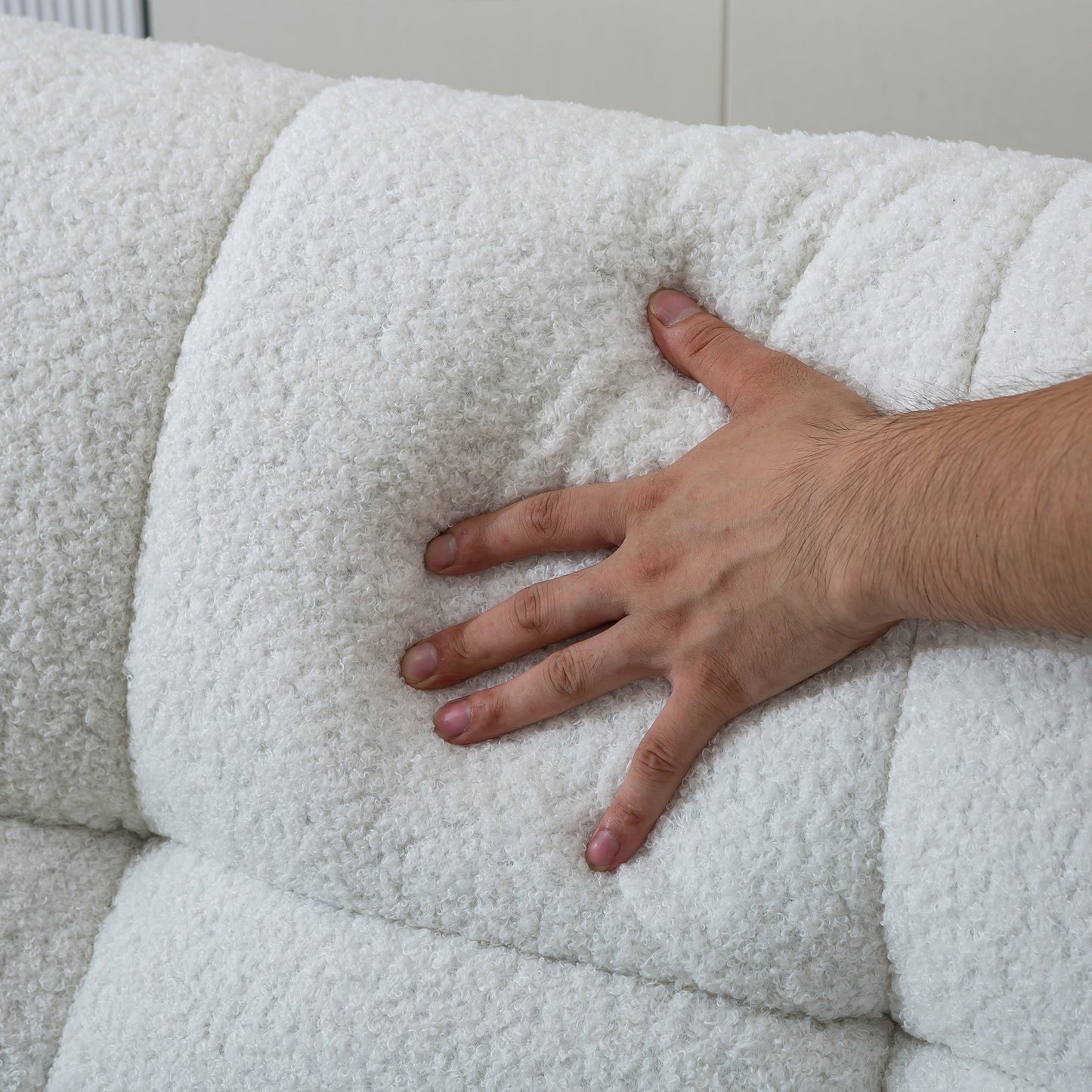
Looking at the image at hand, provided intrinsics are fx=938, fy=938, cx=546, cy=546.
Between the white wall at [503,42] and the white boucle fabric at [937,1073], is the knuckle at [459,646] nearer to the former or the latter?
the white boucle fabric at [937,1073]

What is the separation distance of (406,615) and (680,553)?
0.57 feet

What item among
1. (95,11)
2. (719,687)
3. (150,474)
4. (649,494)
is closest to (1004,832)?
(719,687)

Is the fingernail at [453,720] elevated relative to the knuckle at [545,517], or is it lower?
lower

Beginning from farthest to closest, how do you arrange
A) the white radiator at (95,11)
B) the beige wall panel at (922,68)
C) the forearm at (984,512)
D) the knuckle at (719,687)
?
the white radiator at (95,11) → the beige wall panel at (922,68) → the knuckle at (719,687) → the forearm at (984,512)

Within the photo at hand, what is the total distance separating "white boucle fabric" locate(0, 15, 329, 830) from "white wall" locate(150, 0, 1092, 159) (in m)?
0.47

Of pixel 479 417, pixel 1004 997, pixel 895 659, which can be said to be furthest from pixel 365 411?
pixel 1004 997

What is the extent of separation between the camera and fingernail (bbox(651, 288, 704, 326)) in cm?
60

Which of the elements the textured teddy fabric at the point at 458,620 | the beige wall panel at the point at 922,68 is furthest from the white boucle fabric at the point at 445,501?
the beige wall panel at the point at 922,68

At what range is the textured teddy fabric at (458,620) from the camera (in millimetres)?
505

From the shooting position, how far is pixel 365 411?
22.1 inches

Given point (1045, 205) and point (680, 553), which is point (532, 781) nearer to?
point (680, 553)

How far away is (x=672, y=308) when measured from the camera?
0.60 meters

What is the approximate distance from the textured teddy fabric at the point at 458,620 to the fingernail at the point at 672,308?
0.01m

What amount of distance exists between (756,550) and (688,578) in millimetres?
43
